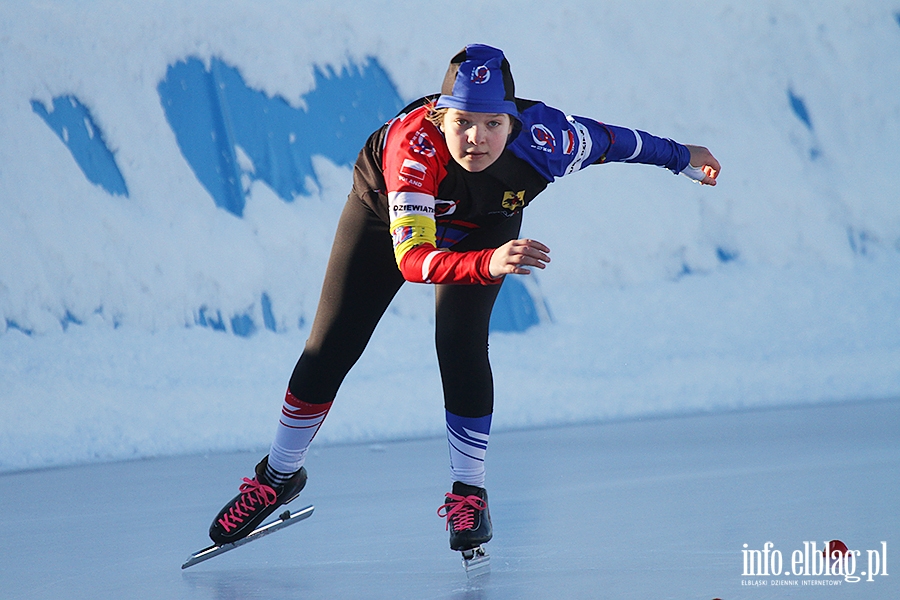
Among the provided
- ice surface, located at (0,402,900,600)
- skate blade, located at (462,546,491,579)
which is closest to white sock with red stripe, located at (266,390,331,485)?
ice surface, located at (0,402,900,600)

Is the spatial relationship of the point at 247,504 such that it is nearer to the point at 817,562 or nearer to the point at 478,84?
the point at 478,84

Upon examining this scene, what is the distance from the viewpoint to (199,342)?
242 inches

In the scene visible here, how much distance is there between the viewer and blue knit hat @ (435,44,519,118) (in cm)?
183

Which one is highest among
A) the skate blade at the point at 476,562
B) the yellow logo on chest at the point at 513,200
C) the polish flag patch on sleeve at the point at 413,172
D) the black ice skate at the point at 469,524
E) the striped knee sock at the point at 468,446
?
the yellow logo on chest at the point at 513,200

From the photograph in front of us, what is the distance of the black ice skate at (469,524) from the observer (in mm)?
2035

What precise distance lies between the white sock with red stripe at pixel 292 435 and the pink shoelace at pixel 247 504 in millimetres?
33

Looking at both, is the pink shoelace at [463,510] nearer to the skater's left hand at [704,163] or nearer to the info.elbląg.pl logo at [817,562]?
the info.elbląg.pl logo at [817,562]

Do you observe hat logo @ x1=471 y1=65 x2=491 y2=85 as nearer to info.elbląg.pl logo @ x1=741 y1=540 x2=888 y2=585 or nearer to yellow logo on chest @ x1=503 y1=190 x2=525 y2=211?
yellow logo on chest @ x1=503 y1=190 x2=525 y2=211

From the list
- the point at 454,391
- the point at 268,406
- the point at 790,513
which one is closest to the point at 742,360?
the point at 268,406

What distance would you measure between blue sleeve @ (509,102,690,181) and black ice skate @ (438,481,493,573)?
27.3 inches

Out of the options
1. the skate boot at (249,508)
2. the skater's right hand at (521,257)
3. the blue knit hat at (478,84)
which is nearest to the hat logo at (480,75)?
the blue knit hat at (478,84)

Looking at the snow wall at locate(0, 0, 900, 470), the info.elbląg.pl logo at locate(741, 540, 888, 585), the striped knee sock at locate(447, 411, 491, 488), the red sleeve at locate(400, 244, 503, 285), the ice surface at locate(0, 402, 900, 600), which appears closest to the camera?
the red sleeve at locate(400, 244, 503, 285)

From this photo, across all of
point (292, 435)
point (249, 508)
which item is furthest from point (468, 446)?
point (249, 508)

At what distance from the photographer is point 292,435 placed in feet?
7.51
